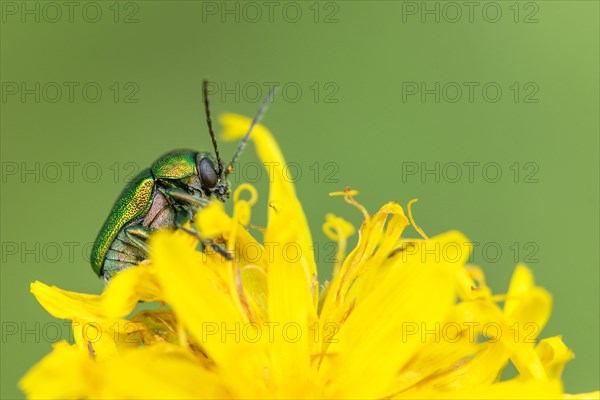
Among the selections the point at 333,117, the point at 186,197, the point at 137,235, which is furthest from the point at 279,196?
the point at 333,117

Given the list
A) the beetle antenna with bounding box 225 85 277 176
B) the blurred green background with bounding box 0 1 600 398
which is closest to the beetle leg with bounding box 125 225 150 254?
the beetle antenna with bounding box 225 85 277 176

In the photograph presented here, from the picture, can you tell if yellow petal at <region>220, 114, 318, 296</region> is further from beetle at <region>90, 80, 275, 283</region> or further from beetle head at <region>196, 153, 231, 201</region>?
beetle head at <region>196, 153, 231, 201</region>

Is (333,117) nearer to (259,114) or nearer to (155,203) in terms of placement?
(155,203)

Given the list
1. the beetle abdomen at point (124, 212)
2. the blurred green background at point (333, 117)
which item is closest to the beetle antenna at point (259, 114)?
the beetle abdomen at point (124, 212)

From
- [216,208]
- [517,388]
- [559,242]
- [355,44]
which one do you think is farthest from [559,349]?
[355,44]

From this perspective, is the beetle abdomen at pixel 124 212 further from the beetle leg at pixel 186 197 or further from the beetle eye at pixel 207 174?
the beetle eye at pixel 207 174
